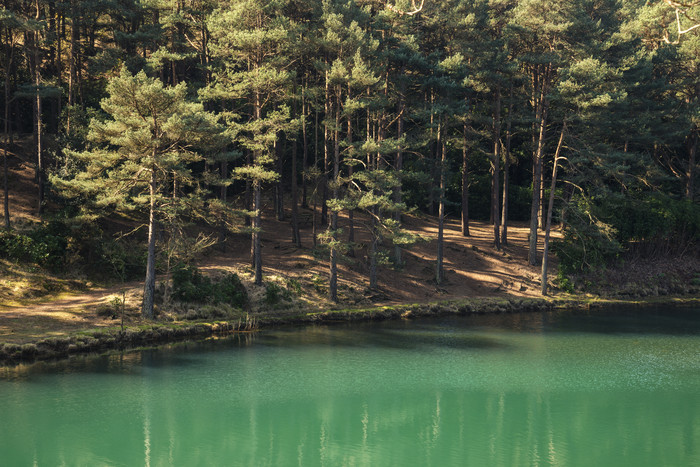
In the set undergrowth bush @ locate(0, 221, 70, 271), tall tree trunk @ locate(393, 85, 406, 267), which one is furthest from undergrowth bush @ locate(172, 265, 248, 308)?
tall tree trunk @ locate(393, 85, 406, 267)

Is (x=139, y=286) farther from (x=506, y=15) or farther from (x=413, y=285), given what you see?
(x=506, y=15)

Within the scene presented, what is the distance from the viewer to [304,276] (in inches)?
1378

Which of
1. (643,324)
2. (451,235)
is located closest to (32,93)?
(451,235)

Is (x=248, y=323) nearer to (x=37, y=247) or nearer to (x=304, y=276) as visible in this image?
(x=304, y=276)

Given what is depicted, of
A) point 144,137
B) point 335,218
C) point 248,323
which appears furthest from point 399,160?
point 144,137

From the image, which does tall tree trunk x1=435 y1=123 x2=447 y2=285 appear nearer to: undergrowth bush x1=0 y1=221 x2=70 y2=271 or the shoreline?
the shoreline

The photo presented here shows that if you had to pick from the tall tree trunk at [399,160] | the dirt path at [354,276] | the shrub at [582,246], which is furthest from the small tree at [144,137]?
the shrub at [582,246]

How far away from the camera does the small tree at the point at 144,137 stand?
26.5 meters

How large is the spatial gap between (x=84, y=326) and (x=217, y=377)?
7377mm

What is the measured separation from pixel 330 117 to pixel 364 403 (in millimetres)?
18086

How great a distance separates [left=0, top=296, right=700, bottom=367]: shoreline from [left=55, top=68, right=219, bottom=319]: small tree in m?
1.85

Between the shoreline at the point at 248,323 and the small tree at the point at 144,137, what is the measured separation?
1.85 meters

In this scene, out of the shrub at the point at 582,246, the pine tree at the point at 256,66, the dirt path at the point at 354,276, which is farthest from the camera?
the shrub at the point at 582,246

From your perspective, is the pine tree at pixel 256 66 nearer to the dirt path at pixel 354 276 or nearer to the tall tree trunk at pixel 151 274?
the dirt path at pixel 354 276
